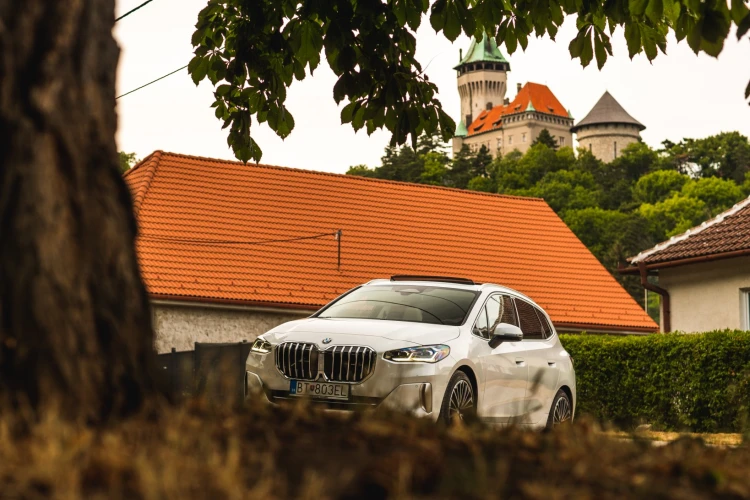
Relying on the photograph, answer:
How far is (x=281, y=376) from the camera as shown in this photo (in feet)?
33.9

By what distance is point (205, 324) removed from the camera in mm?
28484

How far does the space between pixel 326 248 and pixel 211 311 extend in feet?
17.3

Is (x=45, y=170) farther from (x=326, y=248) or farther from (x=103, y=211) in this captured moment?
(x=326, y=248)

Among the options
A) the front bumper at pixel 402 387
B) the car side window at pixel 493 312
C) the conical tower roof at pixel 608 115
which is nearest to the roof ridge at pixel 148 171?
the car side window at pixel 493 312

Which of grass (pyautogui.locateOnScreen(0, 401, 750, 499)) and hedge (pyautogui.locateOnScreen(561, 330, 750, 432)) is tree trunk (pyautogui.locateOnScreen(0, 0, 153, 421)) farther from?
hedge (pyautogui.locateOnScreen(561, 330, 750, 432))

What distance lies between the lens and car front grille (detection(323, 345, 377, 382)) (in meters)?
10.1

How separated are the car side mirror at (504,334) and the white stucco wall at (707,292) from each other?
15.2 metres

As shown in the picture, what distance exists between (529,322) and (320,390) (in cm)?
324

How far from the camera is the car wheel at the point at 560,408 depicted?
1247 cm

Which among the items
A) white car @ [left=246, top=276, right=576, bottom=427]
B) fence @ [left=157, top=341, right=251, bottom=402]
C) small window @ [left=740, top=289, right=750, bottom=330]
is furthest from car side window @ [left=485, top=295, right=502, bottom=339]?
small window @ [left=740, top=289, right=750, bottom=330]

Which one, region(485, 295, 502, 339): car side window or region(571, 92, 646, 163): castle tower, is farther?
region(571, 92, 646, 163): castle tower

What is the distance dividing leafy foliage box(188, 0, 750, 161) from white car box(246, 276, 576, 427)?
6.00 ft

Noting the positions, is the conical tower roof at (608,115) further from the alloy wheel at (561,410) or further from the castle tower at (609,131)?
the alloy wheel at (561,410)

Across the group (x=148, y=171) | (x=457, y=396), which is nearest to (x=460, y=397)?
(x=457, y=396)
